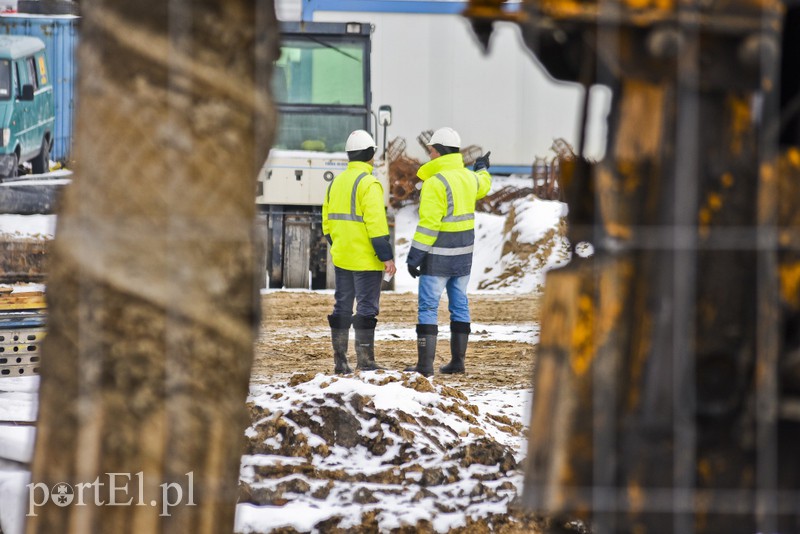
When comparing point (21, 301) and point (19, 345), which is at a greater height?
point (21, 301)

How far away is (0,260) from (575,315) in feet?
17.7

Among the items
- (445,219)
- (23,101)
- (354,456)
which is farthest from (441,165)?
(23,101)

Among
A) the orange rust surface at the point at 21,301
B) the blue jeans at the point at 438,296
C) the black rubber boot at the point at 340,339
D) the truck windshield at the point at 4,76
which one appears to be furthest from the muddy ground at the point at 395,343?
the truck windshield at the point at 4,76

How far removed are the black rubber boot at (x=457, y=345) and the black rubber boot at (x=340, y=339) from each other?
28.9 inches

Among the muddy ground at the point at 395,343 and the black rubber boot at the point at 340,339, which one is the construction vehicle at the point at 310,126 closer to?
the muddy ground at the point at 395,343

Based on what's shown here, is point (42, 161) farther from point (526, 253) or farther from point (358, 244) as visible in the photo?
point (358, 244)

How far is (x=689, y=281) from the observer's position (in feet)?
5.55

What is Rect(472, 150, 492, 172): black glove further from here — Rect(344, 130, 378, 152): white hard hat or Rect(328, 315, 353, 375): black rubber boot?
Rect(328, 315, 353, 375): black rubber boot

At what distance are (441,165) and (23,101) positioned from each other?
7052mm

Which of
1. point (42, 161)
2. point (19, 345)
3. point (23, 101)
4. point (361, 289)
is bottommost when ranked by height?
point (19, 345)

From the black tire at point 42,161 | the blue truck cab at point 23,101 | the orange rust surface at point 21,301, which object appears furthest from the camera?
the black tire at point 42,161

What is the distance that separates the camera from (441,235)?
736 cm

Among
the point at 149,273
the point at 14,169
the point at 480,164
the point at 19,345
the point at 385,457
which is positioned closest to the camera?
the point at 149,273

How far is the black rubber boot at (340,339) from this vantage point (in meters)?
7.44
